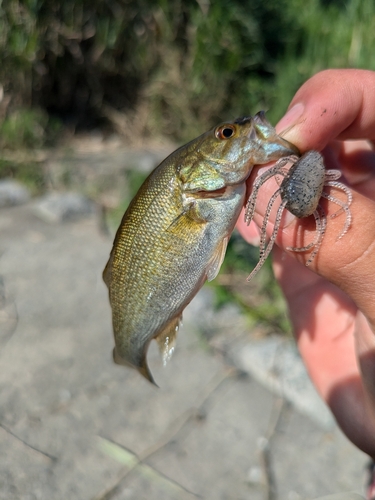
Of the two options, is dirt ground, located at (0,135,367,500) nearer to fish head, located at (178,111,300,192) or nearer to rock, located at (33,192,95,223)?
rock, located at (33,192,95,223)

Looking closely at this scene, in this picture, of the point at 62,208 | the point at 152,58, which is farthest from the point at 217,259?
the point at 152,58

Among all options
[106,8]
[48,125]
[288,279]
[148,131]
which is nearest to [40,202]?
[48,125]

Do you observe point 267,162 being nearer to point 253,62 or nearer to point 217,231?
point 217,231

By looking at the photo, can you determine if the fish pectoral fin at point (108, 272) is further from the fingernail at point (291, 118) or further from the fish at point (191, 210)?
the fingernail at point (291, 118)

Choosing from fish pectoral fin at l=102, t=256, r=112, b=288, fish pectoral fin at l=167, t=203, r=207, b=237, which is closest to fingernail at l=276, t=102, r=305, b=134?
fish pectoral fin at l=167, t=203, r=207, b=237

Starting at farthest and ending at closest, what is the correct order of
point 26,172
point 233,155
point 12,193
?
point 26,172, point 12,193, point 233,155

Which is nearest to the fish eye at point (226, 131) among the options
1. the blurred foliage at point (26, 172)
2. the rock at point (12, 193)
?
the rock at point (12, 193)

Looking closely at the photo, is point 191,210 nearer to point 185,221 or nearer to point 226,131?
point 185,221

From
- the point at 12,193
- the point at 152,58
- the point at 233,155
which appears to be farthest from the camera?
the point at 152,58
